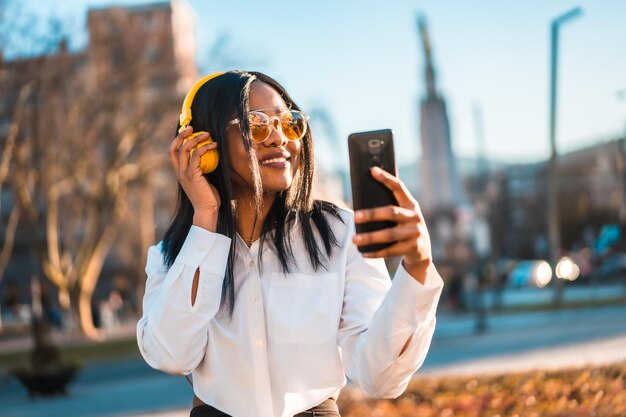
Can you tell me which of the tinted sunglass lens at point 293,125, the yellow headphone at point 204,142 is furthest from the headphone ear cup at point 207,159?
the tinted sunglass lens at point 293,125

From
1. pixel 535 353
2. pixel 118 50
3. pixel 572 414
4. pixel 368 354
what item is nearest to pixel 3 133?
pixel 118 50

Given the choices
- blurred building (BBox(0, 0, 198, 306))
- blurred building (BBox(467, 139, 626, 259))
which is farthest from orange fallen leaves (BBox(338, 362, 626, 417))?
blurred building (BBox(467, 139, 626, 259))

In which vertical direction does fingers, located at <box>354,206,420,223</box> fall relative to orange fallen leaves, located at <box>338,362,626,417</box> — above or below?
above

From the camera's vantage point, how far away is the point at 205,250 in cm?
297

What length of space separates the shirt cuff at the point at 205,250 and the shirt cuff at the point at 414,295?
22.7 inches

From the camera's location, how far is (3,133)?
29.1 m

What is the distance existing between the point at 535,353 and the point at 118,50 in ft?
58.0

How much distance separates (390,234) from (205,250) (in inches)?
32.4

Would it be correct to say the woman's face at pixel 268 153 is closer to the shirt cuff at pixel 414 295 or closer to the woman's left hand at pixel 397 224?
the shirt cuff at pixel 414 295

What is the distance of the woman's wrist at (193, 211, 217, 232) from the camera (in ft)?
9.92

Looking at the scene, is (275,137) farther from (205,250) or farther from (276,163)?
(205,250)

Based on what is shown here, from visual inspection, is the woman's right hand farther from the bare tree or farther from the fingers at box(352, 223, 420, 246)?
the bare tree

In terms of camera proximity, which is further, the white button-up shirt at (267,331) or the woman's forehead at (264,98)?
the woman's forehead at (264,98)

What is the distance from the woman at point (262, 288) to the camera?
2908 millimetres
